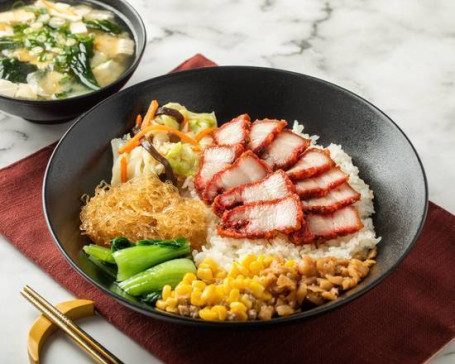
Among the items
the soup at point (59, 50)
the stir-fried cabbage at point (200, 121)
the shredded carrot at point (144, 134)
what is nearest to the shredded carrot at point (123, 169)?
the shredded carrot at point (144, 134)

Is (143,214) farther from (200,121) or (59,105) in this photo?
(59,105)

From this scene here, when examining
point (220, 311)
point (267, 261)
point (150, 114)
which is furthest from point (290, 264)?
point (150, 114)

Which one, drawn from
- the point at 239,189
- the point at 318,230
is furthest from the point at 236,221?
the point at 318,230

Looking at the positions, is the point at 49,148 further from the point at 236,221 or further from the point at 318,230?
the point at 318,230

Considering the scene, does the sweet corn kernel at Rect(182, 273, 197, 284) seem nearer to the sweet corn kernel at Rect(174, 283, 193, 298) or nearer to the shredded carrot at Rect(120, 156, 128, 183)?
the sweet corn kernel at Rect(174, 283, 193, 298)

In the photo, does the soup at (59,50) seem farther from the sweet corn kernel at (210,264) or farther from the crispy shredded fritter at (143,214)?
the sweet corn kernel at (210,264)

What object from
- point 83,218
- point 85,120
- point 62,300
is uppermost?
point 85,120
